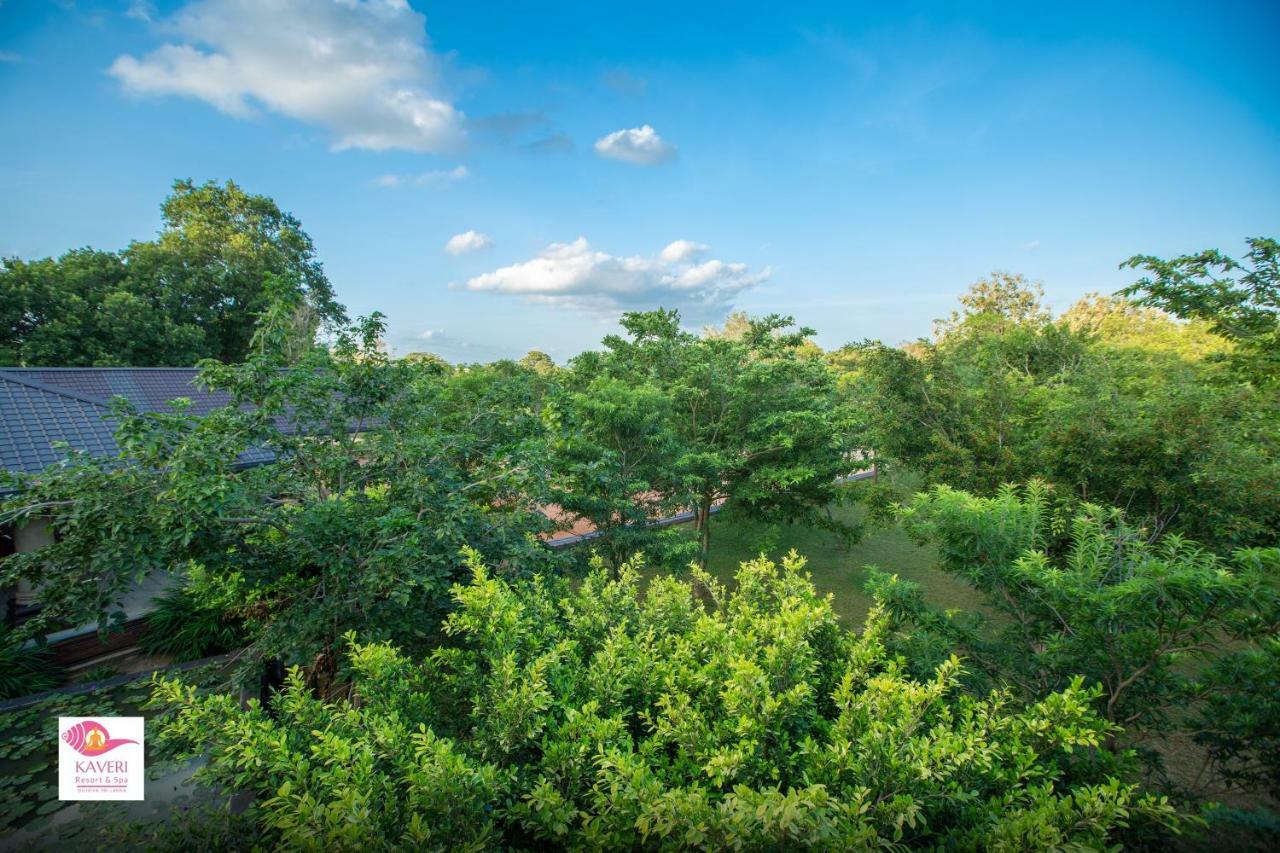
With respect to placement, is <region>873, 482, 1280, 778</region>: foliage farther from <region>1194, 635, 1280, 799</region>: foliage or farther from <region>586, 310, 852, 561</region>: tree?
<region>586, 310, 852, 561</region>: tree

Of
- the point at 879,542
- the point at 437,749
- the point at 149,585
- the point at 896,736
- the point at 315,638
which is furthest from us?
the point at 879,542

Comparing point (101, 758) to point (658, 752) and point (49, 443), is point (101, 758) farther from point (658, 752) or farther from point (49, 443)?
point (49, 443)

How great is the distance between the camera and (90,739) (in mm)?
3436

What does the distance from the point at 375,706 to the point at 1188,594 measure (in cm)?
519

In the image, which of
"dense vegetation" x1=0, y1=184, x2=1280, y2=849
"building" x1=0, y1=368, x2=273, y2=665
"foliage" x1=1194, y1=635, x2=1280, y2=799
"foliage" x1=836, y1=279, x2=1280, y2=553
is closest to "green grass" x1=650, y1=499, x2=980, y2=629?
"foliage" x1=836, y1=279, x2=1280, y2=553

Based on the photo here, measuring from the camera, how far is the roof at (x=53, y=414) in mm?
8086

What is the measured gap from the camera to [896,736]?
9.06 feet

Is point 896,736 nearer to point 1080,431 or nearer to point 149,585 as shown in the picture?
point 1080,431

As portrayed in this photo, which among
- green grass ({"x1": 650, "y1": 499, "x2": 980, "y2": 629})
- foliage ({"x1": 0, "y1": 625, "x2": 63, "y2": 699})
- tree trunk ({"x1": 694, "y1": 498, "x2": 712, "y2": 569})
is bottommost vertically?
green grass ({"x1": 650, "y1": 499, "x2": 980, "y2": 629})

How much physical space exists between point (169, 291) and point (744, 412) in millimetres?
23832

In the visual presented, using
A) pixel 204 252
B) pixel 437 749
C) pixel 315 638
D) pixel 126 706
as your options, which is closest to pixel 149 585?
pixel 126 706

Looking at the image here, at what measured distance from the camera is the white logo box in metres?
3.37

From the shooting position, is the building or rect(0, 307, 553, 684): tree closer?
rect(0, 307, 553, 684): tree

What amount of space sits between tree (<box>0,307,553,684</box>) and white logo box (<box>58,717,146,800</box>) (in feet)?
2.38
